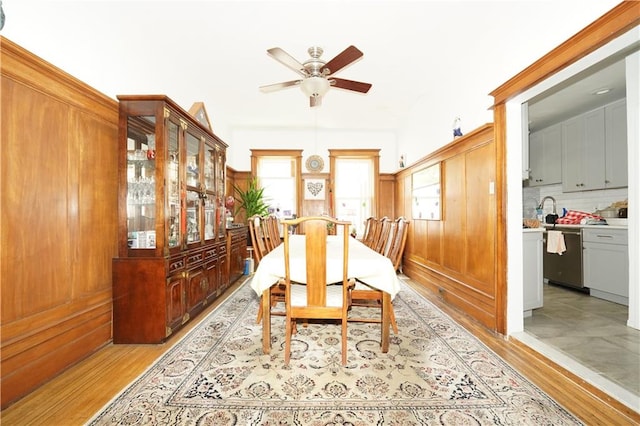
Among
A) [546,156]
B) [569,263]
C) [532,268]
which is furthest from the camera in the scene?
[546,156]

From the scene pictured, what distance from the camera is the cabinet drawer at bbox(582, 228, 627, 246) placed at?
342 centimetres

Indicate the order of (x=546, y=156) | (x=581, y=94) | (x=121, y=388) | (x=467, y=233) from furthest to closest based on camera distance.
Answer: (x=546, y=156) < (x=581, y=94) < (x=467, y=233) < (x=121, y=388)

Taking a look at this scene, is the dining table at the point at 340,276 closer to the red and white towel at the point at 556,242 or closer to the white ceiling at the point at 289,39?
the white ceiling at the point at 289,39

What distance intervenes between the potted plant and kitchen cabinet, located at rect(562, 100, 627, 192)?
5.45 metres

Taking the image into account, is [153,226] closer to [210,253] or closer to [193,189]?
[193,189]

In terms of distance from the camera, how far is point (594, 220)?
157 inches

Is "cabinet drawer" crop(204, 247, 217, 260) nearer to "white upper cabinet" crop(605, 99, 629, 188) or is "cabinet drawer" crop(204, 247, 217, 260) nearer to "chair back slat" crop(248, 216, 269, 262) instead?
"chair back slat" crop(248, 216, 269, 262)

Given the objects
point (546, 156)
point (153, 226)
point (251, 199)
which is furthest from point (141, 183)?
point (546, 156)

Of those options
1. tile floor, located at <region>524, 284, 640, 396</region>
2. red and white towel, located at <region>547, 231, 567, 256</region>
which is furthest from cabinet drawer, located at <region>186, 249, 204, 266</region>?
red and white towel, located at <region>547, 231, 567, 256</region>

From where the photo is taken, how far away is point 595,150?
4.22 meters

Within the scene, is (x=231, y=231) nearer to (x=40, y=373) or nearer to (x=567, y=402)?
(x=40, y=373)

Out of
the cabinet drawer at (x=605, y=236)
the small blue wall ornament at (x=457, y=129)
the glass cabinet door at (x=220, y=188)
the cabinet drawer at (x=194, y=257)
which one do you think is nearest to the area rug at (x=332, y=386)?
the cabinet drawer at (x=194, y=257)

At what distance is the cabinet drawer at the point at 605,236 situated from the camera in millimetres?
3424

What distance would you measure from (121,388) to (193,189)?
6.25 feet
